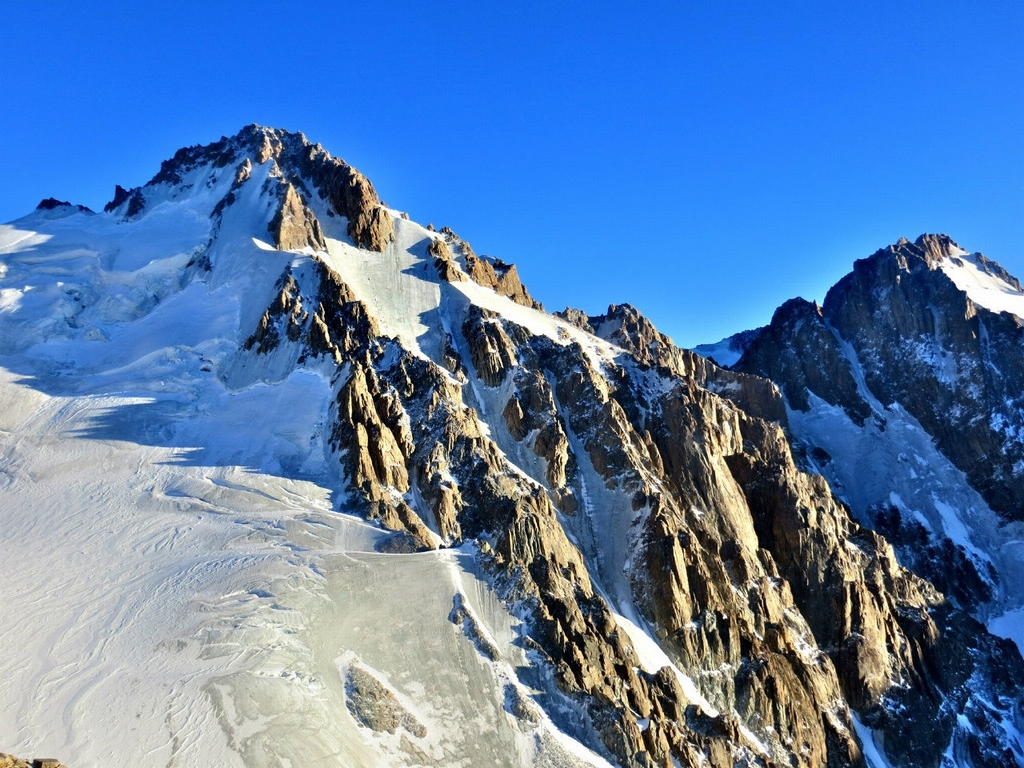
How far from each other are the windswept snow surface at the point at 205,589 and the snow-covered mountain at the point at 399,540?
0.23 meters

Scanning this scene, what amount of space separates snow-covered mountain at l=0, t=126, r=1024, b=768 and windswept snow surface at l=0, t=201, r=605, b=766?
0.74 feet

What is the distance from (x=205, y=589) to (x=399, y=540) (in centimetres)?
1369

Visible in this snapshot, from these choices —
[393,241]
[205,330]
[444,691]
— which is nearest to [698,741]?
[444,691]

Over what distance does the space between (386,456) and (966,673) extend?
6250 centimetres

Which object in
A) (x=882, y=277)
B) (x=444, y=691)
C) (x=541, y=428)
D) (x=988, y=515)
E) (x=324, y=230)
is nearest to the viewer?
(x=444, y=691)

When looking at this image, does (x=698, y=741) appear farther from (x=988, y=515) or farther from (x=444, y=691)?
(x=988, y=515)

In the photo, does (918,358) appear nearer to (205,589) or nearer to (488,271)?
(488,271)

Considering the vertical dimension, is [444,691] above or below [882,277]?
below

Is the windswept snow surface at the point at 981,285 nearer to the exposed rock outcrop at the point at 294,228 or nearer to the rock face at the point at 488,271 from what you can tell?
the rock face at the point at 488,271

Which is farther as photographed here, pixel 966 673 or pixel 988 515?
pixel 988 515

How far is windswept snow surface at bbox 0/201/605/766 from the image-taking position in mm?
44094

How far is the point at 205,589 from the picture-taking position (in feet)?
175

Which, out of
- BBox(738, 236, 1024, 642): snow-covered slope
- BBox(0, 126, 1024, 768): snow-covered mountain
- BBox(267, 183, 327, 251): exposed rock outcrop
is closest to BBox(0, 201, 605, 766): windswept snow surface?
BBox(0, 126, 1024, 768): snow-covered mountain

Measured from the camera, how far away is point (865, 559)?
89375mm
